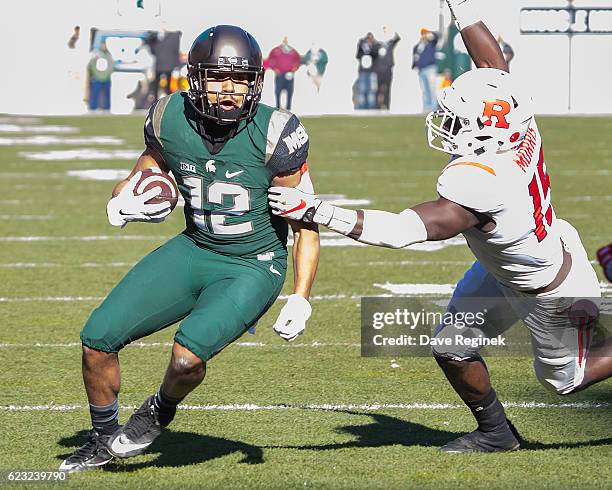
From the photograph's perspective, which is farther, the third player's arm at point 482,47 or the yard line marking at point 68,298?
the yard line marking at point 68,298

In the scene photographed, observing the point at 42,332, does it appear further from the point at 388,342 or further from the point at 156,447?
the point at 156,447

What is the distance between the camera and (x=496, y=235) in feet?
14.9

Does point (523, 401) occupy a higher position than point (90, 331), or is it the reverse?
point (90, 331)

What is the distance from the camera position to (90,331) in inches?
179

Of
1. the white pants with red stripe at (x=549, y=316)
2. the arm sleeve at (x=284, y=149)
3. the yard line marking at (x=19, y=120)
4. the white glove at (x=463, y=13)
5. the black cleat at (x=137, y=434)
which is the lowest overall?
the yard line marking at (x=19, y=120)

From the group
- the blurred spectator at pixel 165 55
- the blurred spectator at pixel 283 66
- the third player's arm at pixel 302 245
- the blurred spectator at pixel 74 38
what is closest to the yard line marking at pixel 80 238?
the third player's arm at pixel 302 245

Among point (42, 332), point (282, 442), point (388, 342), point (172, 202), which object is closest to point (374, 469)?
point (282, 442)

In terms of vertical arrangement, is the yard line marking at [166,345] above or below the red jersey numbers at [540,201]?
below

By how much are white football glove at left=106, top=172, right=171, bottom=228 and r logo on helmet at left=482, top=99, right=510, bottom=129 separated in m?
1.18

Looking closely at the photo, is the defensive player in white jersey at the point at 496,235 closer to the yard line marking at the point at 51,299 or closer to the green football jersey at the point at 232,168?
the green football jersey at the point at 232,168

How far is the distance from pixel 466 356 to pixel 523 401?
3.22 feet

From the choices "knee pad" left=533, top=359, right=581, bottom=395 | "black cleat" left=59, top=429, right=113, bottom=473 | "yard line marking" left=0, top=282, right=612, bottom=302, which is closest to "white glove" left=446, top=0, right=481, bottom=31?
"knee pad" left=533, top=359, right=581, bottom=395

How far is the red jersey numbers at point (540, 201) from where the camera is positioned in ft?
15.2

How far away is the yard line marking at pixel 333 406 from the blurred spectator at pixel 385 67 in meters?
24.6
